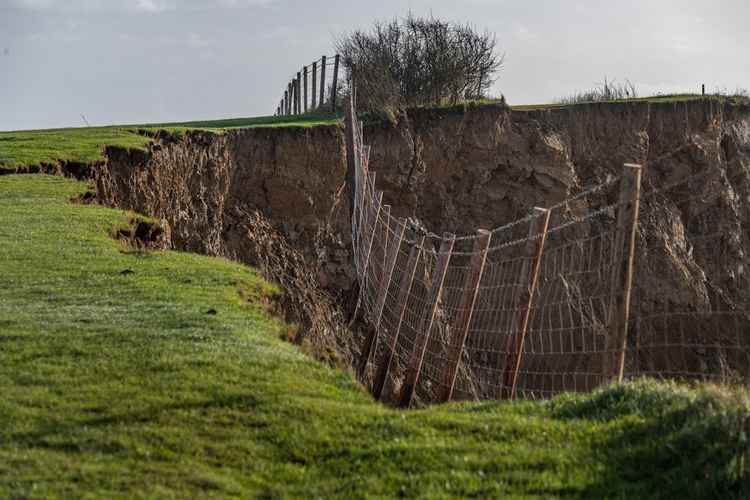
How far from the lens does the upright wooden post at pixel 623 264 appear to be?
25.6ft

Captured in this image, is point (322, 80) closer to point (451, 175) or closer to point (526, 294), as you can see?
point (451, 175)

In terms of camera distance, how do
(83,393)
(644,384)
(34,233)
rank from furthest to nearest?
(34,233) → (83,393) → (644,384)

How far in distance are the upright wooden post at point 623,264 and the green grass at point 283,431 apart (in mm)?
571

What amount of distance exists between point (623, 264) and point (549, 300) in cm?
1747

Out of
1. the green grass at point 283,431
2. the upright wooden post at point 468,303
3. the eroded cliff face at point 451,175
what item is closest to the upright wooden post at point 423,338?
the upright wooden post at point 468,303

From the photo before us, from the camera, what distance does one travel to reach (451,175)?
30.0 metres

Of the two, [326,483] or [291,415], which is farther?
[291,415]

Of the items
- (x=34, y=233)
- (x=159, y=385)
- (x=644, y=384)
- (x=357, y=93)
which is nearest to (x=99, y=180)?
(x=34, y=233)

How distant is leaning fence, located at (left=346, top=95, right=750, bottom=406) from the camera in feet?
29.5

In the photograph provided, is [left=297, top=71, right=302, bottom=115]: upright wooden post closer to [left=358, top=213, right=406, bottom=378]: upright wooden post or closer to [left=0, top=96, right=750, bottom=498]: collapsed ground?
[left=358, top=213, right=406, bottom=378]: upright wooden post

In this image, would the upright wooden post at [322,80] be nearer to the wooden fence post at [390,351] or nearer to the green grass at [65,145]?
the green grass at [65,145]

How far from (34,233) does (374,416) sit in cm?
1028

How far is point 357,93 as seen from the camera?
3209 cm

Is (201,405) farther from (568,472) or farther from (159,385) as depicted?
(568,472)
